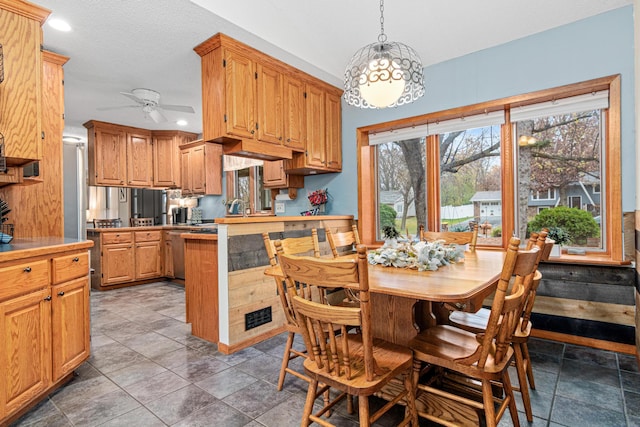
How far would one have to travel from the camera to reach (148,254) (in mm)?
5320

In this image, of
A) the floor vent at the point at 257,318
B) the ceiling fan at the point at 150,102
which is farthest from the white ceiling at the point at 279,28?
the floor vent at the point at 257,318

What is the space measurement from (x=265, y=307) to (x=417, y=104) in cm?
259

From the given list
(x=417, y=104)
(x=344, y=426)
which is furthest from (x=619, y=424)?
(x=417, y=104)

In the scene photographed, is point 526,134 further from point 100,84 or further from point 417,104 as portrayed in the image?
point 100,84

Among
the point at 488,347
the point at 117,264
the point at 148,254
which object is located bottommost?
the point at 117,264

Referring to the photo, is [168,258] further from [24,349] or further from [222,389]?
[222,389]

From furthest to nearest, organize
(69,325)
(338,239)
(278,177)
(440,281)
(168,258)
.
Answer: (168,258) → (278,177) → (338,239) → (69,325) → (440,281)

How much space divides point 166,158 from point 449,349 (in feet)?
18.5

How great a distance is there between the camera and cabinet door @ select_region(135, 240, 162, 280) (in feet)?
17.1

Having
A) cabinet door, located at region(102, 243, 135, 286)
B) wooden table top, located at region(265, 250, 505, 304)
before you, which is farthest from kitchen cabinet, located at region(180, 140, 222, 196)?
wooden table top, located at region(265, 250, 505, 304)

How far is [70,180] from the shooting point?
15.3 feet

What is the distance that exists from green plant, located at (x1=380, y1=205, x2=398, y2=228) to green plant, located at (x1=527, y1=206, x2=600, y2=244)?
1425 mm

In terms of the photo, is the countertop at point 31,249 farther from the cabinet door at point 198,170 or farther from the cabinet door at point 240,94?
the cabinet door at point 198,170


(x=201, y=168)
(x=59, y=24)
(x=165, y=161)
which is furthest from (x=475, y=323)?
(x=165, y=161)
